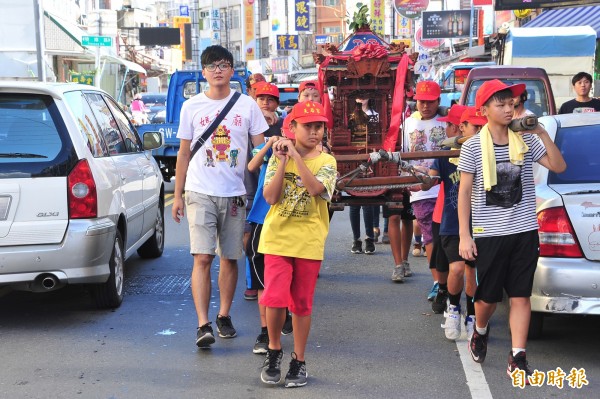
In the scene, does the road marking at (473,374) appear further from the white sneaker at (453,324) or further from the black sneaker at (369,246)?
the black sneaker at (369,246)

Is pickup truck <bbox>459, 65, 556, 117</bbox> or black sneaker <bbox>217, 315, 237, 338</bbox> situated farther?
pickup truck <bbox>459, 65, 556, 117</bbox>

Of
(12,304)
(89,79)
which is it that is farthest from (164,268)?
(89,79)

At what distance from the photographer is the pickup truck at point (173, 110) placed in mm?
17047

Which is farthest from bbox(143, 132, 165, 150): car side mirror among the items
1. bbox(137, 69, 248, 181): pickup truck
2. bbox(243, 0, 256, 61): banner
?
bbox(243, 0, 256, 61): banner

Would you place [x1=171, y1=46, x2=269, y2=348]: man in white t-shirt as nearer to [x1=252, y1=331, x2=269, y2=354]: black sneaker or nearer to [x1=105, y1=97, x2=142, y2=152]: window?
[x1=252, y1=331, x2=269, y2=354]: black sneaker

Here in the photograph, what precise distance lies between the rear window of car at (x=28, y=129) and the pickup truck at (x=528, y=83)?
24.9 ft

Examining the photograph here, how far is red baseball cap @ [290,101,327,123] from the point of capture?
4.98m

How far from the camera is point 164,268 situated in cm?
907

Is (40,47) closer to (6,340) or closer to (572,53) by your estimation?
(572,53)

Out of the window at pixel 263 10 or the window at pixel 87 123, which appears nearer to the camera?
the window at pixel 87 123

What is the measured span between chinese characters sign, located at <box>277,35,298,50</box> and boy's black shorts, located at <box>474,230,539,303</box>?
54.3 meters

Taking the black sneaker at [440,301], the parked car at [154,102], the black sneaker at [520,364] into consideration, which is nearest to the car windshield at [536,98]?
the black sneaker at [440,301]

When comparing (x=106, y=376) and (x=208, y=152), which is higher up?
(x=208, y=152)

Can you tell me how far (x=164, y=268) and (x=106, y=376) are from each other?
12.2 ft
